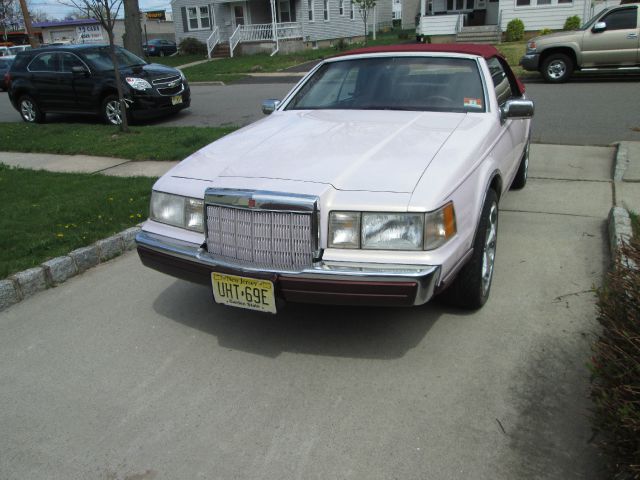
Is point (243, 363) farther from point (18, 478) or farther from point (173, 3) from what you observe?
point (173, 3)

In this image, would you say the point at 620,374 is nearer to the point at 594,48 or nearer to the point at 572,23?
the point at 594,48

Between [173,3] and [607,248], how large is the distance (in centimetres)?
3589

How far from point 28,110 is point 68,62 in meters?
1.89

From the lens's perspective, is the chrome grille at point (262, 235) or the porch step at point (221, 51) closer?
the chrome grille at point (262, 235)

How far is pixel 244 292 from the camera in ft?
10.5

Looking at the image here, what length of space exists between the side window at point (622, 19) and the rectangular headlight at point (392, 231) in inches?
547

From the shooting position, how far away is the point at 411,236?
2967 millimetres

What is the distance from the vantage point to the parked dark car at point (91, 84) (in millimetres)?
11508

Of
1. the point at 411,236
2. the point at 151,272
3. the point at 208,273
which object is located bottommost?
the point at 151,272

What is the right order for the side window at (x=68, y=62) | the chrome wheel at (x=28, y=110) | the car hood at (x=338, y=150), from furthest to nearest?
1. the chrome wheel at (x=28, y=110)
2. the side window at (x=68, y=62)
3. the car hood at (x=338, y=150)

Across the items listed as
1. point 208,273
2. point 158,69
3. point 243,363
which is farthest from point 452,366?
point 158,69

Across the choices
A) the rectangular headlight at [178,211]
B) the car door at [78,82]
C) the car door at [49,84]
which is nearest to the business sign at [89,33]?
the car door at [49,84]

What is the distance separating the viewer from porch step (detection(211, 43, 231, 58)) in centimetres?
3206

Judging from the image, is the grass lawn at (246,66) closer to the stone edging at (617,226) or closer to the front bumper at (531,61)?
the front bumper at (531,61)
